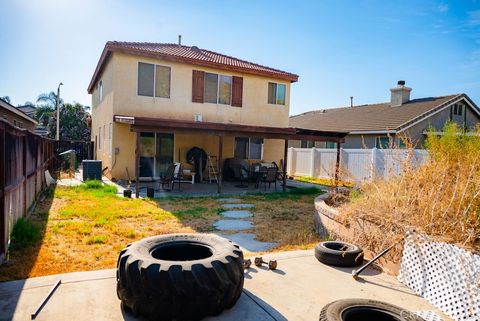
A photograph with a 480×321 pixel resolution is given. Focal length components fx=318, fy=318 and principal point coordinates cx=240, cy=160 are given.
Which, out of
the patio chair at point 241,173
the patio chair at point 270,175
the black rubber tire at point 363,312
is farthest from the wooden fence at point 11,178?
the patio chair at point 241,173

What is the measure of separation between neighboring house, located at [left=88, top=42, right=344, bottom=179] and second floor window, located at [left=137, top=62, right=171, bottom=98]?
1.6 inches

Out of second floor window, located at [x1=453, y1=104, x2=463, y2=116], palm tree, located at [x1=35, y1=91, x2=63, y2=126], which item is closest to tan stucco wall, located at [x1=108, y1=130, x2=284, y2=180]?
second floor window, located at [x1=453, y1=104, x2=463, y2=116]

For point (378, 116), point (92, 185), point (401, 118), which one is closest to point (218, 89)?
point (92, 185)

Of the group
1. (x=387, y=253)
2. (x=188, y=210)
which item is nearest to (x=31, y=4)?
(x=188, y=210)

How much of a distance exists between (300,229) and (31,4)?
8906mm

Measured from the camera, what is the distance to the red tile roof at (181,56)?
12.6 m

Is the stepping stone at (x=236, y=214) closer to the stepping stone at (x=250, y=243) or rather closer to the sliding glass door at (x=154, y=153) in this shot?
the stepping stone at (x=250, y=243)

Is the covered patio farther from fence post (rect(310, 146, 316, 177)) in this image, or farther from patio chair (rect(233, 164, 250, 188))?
fence post (rect(310, 146, 316, 177))

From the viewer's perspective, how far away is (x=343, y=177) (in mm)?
6340

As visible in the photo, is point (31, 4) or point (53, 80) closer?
point (31, 4)

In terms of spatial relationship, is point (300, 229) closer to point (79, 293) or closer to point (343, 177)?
point (343, 177)

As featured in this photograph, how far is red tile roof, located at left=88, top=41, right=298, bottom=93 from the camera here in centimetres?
1256

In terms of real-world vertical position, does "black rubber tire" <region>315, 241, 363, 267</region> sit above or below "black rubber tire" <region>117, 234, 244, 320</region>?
below

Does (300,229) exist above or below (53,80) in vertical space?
below
